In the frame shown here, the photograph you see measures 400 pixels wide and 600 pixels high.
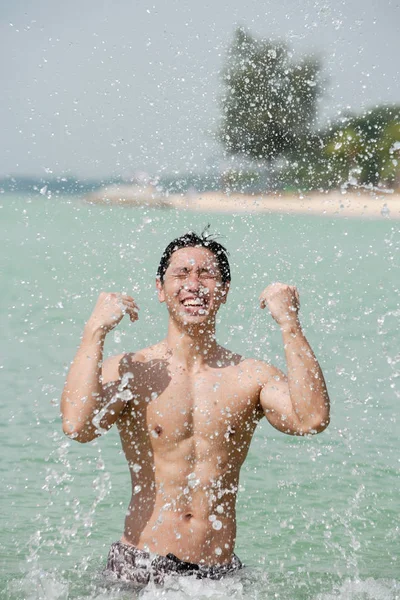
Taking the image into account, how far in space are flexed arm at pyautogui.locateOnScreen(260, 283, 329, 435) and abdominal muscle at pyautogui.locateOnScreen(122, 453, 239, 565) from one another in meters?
0.32

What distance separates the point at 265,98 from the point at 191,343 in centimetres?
2479

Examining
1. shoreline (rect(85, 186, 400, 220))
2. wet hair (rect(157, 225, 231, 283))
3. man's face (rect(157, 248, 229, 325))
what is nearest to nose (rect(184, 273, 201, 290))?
man's face (rect(157, 248, 229, 325))

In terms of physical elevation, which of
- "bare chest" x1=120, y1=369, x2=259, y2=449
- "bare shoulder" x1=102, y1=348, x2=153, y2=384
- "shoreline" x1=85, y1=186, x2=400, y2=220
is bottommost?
"bare chest" x1=120, y1=369, x2=259, y2=449

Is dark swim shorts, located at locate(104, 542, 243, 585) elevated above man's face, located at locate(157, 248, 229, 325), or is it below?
below

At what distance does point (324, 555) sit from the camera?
17.4 feet

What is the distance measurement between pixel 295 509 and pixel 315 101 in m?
15.2

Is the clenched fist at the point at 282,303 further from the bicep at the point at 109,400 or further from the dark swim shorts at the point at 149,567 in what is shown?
the dark swim shorts at the point at 149,567

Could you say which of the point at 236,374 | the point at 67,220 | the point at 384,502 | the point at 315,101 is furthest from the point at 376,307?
the point at 67,220

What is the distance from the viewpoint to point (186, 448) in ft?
13.2

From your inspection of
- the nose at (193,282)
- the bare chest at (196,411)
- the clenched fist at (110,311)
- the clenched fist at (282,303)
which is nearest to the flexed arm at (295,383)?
the clenched fist at (282,303)

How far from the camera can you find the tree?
18.2 m

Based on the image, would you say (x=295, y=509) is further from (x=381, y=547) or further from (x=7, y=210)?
(x=7, y=210)

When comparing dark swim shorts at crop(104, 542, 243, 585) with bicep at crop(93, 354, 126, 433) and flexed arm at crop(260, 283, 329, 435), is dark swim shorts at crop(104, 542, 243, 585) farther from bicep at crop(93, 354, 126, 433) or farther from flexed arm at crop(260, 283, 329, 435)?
flexed arm at crop(260, 283, 329, 435)

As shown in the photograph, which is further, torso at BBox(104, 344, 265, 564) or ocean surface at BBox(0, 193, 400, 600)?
ocean surface at BBox(0, 193, 400, 600)
